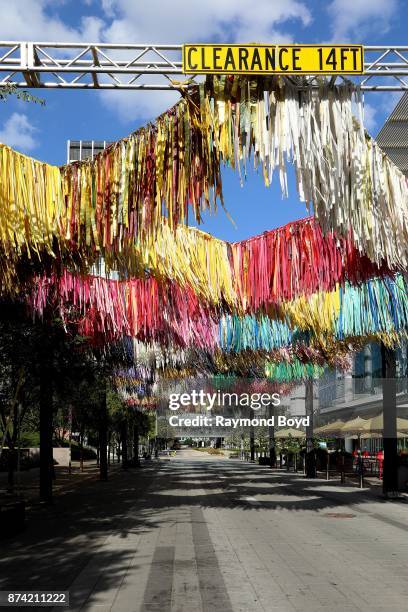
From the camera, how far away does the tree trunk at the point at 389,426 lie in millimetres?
22375

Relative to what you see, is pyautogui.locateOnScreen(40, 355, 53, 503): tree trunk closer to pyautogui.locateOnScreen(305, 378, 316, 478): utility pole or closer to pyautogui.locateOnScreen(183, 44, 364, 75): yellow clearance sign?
pyautogui.locateOnScreen(183, 44, 364, 75): yellow clearance sign

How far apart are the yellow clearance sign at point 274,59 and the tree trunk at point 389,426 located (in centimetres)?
1588

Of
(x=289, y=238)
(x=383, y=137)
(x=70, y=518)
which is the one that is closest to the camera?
(x=289, y=238)

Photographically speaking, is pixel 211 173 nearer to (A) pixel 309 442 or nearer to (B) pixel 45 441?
(B) pixel 45 441

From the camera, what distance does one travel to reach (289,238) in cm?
1209

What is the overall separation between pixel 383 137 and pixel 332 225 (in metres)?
20.5

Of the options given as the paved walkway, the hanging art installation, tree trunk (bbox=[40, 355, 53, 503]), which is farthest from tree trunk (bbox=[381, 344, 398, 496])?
the hanging art installation

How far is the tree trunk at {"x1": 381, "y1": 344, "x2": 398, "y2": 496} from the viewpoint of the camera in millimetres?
22375

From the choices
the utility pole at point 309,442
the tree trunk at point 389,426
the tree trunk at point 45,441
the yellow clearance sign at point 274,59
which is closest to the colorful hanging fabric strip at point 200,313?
the tree trunk at point 45,441

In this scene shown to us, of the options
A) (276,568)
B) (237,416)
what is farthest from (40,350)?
(237,416)

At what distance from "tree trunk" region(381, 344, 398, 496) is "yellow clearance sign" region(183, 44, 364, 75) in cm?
1588

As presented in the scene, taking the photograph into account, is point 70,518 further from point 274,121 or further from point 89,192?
point 274,121

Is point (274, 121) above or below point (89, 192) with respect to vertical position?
above

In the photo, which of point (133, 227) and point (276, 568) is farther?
point (276, 568)
